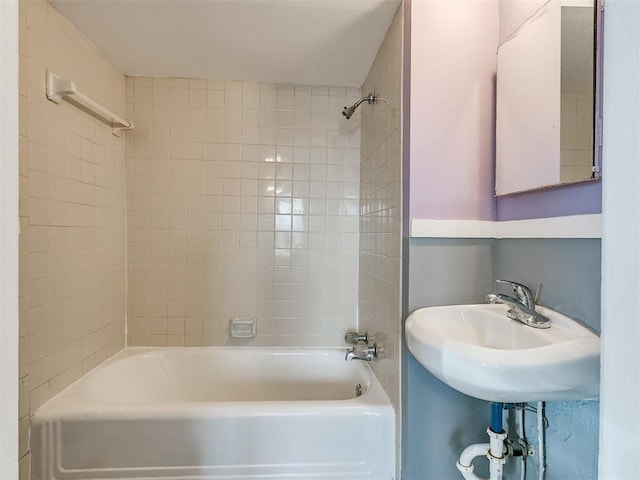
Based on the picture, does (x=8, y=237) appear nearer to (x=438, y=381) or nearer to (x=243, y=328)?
(x=438, y=381)

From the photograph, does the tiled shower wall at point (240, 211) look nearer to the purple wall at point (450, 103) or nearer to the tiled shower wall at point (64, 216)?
the tiled shower wall at point (64, 216)

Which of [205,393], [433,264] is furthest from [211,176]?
[433,264]

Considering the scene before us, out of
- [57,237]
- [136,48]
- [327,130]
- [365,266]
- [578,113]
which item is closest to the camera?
[578,113]

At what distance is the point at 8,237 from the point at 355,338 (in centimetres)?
164

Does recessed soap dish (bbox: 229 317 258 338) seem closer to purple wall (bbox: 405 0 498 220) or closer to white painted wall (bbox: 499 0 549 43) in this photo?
purple wall (bbox: 405 0 498 220)

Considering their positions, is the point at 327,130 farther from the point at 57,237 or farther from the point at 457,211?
the point at 57,237

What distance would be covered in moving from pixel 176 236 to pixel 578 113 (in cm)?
185

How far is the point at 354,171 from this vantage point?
2.05 metres

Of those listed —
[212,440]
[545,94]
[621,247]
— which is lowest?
[212,440]

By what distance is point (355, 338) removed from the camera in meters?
1.85

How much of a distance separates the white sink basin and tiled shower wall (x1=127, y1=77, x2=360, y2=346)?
1096 mm

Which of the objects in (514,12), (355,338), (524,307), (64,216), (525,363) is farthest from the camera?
(355,338)

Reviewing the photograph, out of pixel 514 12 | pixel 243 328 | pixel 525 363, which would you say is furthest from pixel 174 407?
pixel 514 12

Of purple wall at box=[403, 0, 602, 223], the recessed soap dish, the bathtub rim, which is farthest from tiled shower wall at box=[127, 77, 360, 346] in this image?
purple wall at box=[403, 0, 602, 223]
